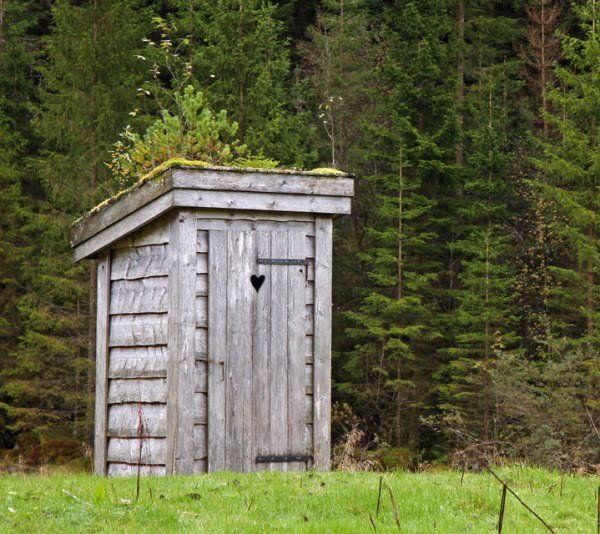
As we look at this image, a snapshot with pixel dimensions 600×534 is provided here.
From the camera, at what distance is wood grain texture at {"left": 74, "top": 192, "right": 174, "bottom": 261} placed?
9602 millimetres

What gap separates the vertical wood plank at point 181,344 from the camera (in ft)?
30.4

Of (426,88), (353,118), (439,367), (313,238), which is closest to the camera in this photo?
(313,238)

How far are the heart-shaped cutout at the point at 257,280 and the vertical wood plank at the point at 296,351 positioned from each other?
10.4 inches

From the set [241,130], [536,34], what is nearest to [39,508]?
[241,130]

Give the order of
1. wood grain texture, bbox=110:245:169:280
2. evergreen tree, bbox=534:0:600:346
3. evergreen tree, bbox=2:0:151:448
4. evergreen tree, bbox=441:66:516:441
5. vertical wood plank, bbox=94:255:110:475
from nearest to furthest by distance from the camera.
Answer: wood grain texture, bbox=110:245:169:280, vertical wood plank, bbox=94:255:110:475, evergreen tree, bbox=534:0:600:346, evergreen tree, bbox=2:0:151:448, evergreen tree, bbox=441:66:516:441

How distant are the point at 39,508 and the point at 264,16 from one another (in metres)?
20.8

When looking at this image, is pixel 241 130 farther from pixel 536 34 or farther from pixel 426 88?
pixel 536 34

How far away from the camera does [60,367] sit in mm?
28422

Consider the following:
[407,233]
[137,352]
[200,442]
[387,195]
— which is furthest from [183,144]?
[387,195]

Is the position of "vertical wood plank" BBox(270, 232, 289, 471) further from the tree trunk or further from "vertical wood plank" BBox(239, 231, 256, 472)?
the tree trunk

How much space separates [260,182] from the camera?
382 inches

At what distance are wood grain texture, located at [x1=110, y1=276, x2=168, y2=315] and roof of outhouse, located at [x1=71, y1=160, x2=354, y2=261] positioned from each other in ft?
1.78

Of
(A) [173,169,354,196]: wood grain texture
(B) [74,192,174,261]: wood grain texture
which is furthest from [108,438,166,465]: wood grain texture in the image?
(A) [173,169,354,196]: wood grain texture

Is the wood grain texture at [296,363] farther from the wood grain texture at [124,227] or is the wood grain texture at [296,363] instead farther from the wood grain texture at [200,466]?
the wood grain texture at [124,227]
